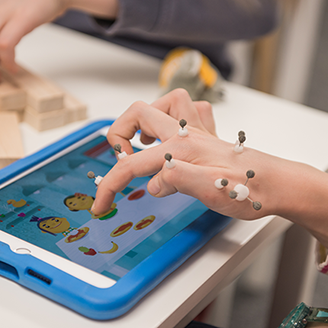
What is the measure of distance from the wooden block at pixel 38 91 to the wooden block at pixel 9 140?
0.13 ft

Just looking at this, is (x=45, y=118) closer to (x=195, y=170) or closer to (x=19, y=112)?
(x=19, y=112)

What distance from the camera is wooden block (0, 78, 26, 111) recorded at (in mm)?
623

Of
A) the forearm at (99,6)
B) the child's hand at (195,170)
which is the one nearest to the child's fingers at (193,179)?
the child's hand at (195,170)

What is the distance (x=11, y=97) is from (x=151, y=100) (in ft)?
0.78

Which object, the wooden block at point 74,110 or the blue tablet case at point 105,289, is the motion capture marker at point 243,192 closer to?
the blue tablet case at point 105,289

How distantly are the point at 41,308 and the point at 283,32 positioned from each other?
66.1 inches

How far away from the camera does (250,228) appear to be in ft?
1.51

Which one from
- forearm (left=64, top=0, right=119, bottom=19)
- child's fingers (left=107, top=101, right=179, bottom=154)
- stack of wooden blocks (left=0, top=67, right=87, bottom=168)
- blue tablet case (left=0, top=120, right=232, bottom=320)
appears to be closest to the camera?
blue tablet case (left=0, top=120, right=232, bottom=320)

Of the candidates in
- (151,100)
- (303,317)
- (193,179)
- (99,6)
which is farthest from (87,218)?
(99,6)

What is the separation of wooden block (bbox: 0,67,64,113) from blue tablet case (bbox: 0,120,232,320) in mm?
302

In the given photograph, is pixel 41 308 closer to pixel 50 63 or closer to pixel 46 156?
pixel 46 156

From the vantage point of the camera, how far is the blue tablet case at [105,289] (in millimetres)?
337

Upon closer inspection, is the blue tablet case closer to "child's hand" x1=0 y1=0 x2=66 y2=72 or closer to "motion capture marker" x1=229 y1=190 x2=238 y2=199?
"motion capture marker" x1=229 y1=190 x2=238 y2=199

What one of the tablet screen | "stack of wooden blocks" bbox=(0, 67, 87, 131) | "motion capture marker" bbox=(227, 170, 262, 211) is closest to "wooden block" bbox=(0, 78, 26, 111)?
"stack of wooden blocks" bbox=(0, 67, 87, 131)
